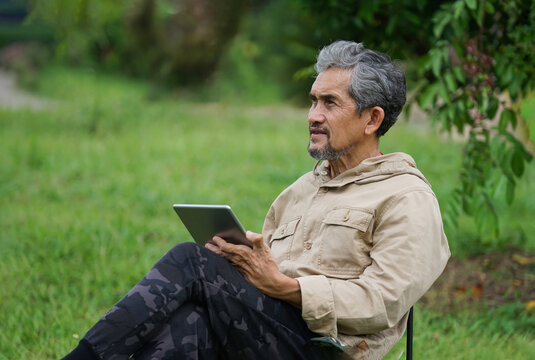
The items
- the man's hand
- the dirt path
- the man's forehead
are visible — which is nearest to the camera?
the man's hand

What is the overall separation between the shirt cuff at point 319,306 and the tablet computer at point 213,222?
245mm

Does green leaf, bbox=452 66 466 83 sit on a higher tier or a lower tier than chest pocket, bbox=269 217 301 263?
higher

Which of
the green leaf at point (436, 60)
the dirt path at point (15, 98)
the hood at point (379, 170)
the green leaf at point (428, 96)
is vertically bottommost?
the dirt path at point (15, 98)

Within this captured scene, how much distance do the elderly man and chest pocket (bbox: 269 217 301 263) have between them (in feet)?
0.31

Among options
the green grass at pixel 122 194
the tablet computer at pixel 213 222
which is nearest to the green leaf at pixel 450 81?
the green grass at pixel 122 194

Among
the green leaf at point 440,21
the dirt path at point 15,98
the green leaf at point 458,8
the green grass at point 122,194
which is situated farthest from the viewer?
the dirt path at point 15,98

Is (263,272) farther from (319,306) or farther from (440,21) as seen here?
(440,21)

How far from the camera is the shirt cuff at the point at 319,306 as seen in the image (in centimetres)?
239

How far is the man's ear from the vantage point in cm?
278

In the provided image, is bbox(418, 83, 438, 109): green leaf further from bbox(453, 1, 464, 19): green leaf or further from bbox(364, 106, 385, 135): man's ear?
bbox(364, 106, 385, 135): man's ear

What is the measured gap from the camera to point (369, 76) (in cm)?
273

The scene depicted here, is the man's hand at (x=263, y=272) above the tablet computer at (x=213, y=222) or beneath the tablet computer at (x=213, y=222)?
beneath

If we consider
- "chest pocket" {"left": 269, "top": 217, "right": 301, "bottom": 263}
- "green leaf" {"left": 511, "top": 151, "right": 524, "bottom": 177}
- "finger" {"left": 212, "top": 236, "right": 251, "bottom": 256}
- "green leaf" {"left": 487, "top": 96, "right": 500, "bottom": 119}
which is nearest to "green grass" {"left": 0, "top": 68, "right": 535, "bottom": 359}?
"green leaf" {"left": 511, "top": 151, "right": 524, "bottom": 177}

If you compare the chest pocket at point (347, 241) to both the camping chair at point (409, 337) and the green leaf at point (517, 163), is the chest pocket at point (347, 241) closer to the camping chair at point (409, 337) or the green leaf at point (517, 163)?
the camping chair at point (409, 337)
